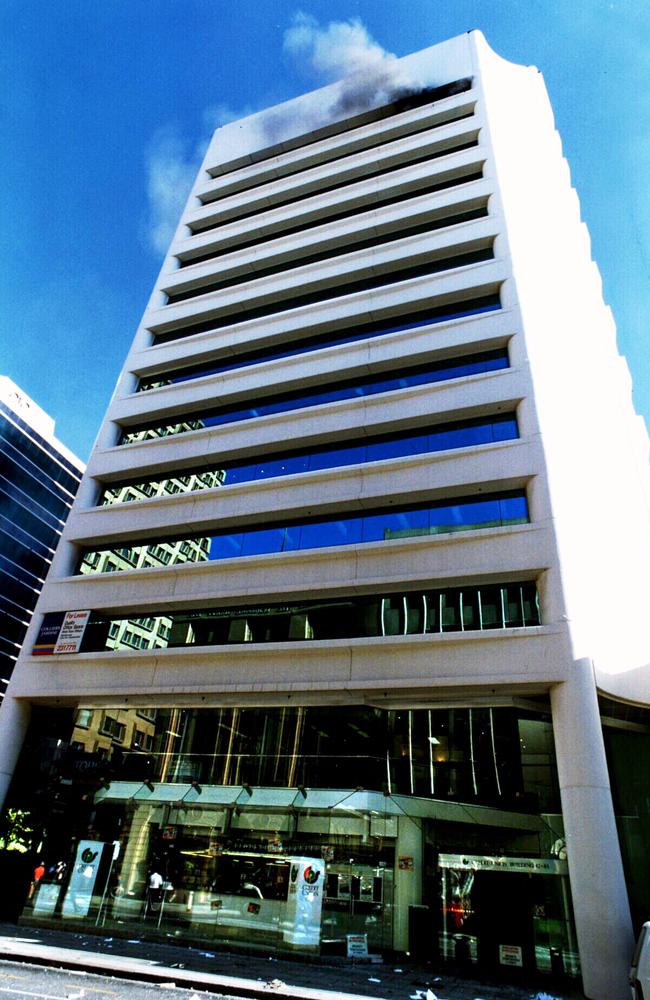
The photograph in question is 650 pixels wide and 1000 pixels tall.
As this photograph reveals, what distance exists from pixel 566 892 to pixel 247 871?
786 cm

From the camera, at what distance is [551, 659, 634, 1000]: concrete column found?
12.5 metres

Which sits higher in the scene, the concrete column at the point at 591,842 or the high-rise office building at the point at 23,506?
the high-rise office building at the point at 23,506

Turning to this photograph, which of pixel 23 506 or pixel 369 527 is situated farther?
pixel 23 506

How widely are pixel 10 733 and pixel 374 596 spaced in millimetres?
13636

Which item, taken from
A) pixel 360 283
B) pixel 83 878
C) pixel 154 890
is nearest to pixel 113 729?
pixel 83 878

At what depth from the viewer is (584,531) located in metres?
19.1

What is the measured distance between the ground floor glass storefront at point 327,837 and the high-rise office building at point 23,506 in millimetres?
33278

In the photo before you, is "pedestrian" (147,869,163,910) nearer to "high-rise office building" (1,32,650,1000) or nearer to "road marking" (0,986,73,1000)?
"high-rise office building" (1,32,650,1000)

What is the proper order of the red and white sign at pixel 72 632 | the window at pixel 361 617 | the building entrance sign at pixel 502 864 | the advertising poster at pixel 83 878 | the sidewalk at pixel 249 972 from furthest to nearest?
the red and white sign at pixel 72 632 → the window at pixel 361 617 → the advertising poster at pixel 83 878 → the building entrance sign at pixel 502 864 → the sidewalk at pixel 249 972

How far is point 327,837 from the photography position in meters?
16.0

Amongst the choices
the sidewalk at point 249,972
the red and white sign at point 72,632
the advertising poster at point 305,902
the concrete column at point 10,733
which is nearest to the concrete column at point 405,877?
the sidewalk at point 249,972

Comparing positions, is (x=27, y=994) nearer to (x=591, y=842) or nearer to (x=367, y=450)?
(x=591, y=842)

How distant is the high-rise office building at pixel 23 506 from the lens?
48719 mm

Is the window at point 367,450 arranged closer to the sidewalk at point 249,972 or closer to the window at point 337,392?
the window at point 337,392
